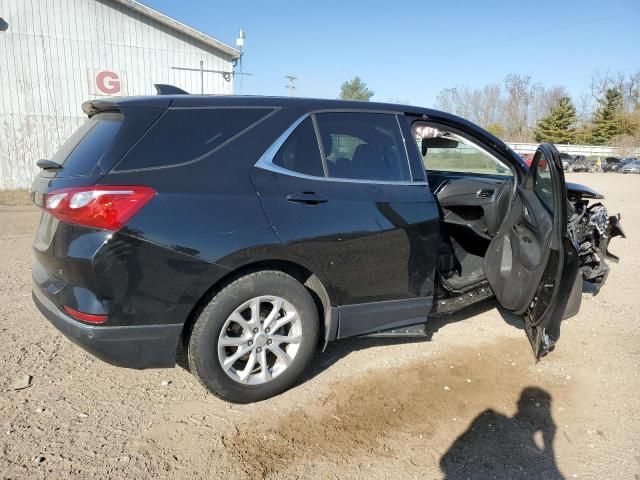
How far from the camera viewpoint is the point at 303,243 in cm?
311

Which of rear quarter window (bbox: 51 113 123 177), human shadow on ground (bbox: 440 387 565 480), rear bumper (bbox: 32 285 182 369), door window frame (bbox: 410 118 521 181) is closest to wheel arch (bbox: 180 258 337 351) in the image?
rear bumper (bbox: 32 285 182 369)

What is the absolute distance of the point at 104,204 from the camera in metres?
2.64

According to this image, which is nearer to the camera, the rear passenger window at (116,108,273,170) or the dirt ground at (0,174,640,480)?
the dirt ground at (0,174,640,480)

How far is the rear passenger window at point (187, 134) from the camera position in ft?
9.19

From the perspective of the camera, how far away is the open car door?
331 cm

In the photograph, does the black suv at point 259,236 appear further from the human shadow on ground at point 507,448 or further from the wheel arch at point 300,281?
the human shadow on ground at point 507,448

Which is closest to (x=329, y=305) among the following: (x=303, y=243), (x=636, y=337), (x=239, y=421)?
(x=303, y=243)

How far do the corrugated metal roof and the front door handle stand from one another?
44.7 feet

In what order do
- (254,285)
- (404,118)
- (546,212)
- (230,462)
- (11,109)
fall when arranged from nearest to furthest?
(230,462) < (254,285) < (546,212) < (404,118) < (11,109)

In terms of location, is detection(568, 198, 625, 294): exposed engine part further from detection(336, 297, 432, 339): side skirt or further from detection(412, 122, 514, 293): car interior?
detection(336, 297, 432, 339): side skirt

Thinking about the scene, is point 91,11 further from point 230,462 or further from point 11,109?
point 230,462

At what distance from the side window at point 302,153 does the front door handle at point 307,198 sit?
155mm

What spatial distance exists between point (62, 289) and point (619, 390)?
3704 mm

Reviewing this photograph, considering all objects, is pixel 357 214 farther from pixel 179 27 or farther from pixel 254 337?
pixel 179 27
